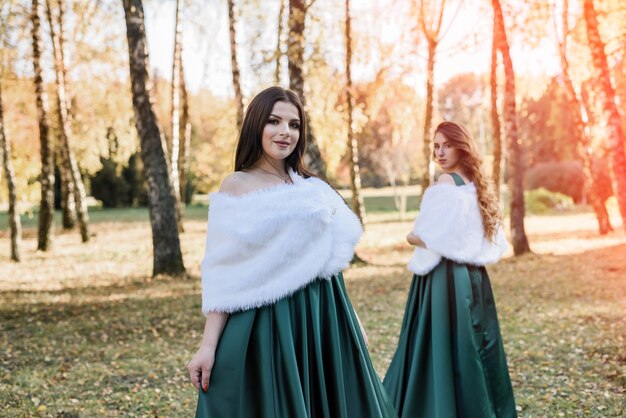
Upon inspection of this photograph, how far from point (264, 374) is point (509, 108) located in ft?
36.0

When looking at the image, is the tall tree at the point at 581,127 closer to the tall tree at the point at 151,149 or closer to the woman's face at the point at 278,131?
the tall tree at the point at 151,149

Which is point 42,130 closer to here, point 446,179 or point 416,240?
point 416,240

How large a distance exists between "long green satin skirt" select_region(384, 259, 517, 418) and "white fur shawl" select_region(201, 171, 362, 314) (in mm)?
1694

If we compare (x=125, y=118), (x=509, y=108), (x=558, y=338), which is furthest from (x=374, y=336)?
(x=125, y=118)

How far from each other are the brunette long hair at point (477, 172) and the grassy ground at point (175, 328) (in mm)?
1445

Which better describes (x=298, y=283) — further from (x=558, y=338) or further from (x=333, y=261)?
(x=558, y=338)

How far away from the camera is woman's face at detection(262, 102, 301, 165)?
246cm

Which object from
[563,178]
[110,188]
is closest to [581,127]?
[563,178]

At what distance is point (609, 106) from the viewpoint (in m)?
5.78

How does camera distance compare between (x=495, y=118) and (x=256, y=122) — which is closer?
(x=256, y=122)

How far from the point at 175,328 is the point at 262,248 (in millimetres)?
5219

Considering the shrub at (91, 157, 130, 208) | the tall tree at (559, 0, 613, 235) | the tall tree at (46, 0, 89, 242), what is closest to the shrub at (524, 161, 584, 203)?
the tall tree at (559, 0, 613, 235)

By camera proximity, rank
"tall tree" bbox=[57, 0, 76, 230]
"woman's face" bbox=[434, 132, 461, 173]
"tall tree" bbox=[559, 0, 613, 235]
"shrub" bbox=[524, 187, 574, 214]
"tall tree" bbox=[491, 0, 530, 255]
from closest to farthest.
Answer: "woman's face" bbox=[434, 132, 461, 173], "tall tree" bbox=[491, 0, 530, 255], "tall tree" bbox=[559, 0, 613, 235], "tall tree" bbox=[57, 0, 76, 230], "shrub" bbox=[524, 187, 574, 214]

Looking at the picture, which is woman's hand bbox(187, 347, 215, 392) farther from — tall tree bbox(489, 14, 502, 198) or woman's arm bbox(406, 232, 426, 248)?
tall tree bbox(489, 14, 502, 198)
